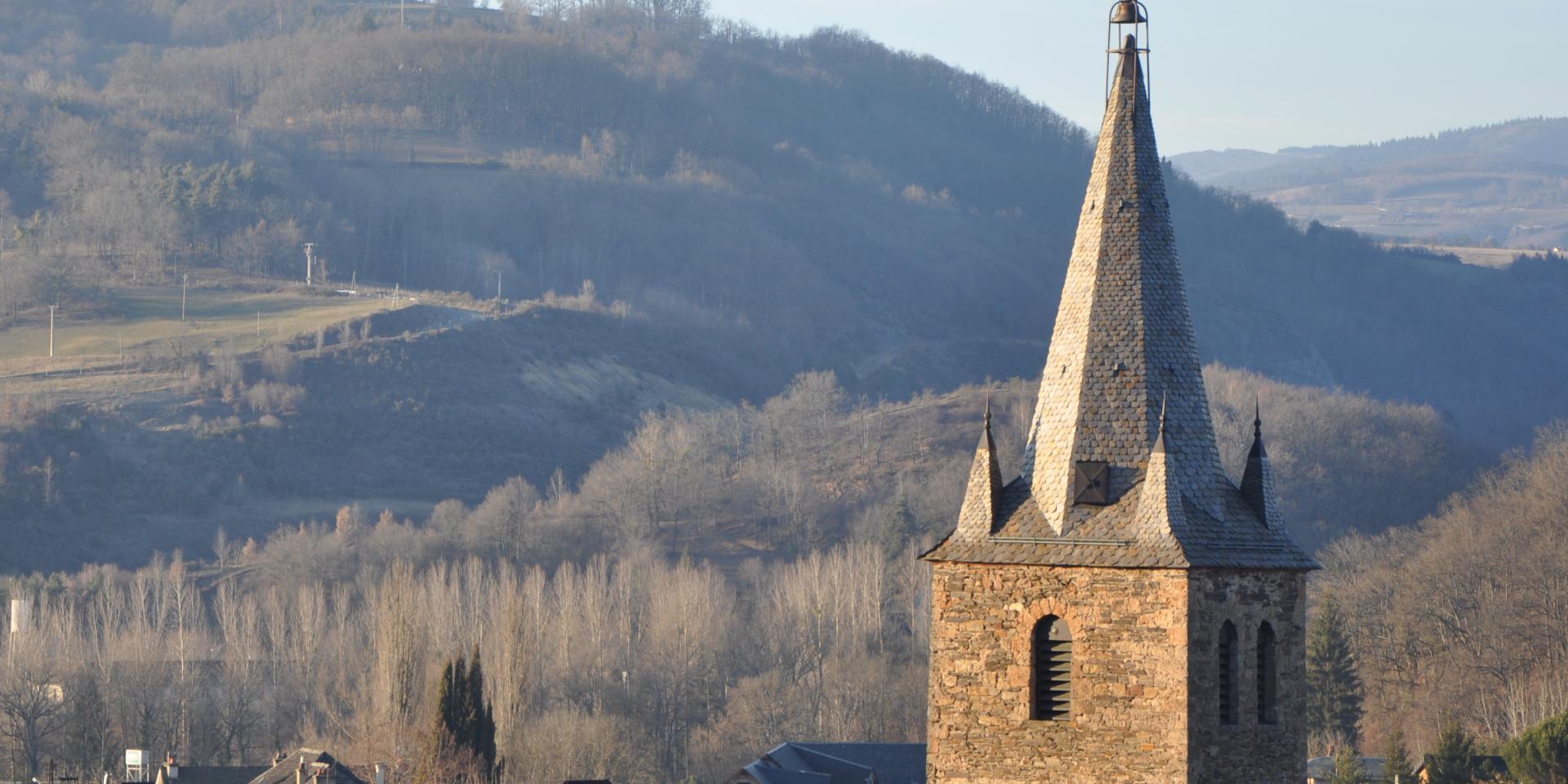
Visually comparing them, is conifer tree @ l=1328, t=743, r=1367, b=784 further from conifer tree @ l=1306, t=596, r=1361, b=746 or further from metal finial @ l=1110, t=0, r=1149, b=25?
metal finial @ l=1110, t=0, r=1149, b=25

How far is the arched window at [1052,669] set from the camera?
102 ft

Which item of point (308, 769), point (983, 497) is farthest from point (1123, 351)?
point (308, 769)

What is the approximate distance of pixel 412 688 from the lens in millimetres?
100312

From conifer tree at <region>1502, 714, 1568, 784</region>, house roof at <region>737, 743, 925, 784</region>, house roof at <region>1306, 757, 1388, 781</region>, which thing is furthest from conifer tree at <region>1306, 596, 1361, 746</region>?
conifer tree at <region>1502, 714, 1568, 784</region>

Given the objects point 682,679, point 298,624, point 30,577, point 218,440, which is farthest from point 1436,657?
point 218,440

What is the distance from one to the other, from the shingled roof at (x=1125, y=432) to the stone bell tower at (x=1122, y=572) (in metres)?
0.02

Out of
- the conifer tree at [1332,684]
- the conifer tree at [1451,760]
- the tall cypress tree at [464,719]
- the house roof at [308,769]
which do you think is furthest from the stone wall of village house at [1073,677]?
the conifer tree at [1332,684]

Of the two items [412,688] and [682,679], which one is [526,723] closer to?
[412,688]

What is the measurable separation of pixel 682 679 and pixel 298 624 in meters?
22.5

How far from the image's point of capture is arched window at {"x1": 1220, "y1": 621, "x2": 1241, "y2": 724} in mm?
31266

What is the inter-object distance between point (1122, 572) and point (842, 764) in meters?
56.5

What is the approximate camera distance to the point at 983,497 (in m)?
32.2

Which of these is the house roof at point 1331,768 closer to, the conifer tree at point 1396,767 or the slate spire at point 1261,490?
the conifer tree at point 1396,767

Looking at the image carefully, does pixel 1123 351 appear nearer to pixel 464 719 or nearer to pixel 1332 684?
pixel 464 719
